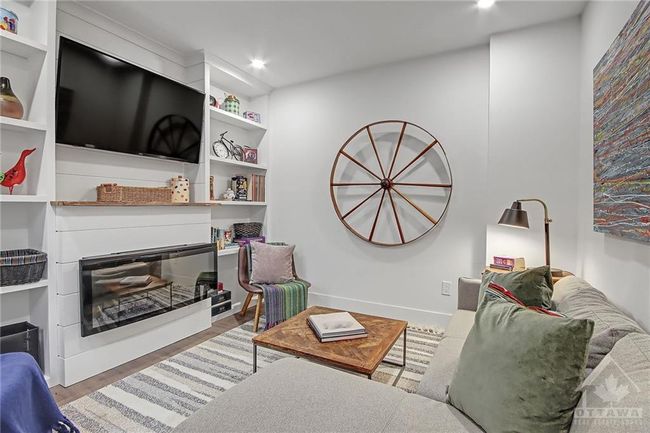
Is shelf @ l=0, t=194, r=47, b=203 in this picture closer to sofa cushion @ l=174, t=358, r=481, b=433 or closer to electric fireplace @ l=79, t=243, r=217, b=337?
electric fireplace @ l=79, t=243, r=217, b=337

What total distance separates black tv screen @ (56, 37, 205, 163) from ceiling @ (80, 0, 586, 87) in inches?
16.4

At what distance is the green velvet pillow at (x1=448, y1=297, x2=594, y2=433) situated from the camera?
0.89 meters

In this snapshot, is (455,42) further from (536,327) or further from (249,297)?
(249,297)

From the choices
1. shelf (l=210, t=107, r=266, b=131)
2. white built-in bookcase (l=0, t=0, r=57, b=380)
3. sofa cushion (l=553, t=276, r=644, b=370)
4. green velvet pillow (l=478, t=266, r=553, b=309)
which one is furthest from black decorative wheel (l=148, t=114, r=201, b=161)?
sofa cushion (l=553, t=276, r=644, b=370)

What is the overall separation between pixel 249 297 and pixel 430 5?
118 inches

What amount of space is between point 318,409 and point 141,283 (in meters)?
1.94

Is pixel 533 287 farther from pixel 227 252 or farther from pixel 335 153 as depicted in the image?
pixel 227 252

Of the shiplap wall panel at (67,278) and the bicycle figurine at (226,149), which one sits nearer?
the shiplap wall panel at (67,278)

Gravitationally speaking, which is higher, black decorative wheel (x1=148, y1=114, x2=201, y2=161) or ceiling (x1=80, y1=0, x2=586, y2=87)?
ceiling (x1=80, y1=0, x2=586, y2=87)

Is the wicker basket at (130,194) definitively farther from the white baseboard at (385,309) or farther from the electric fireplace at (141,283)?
the white baseboard at (385,309)

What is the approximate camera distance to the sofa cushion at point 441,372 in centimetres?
133

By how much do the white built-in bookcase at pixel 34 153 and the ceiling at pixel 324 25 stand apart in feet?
1.49

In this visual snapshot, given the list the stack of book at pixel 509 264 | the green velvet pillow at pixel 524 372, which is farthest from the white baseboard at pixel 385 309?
the green velvet pillow at pixel 524 372

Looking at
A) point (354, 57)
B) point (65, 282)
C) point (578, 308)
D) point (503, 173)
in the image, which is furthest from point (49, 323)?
point (503, 173)
